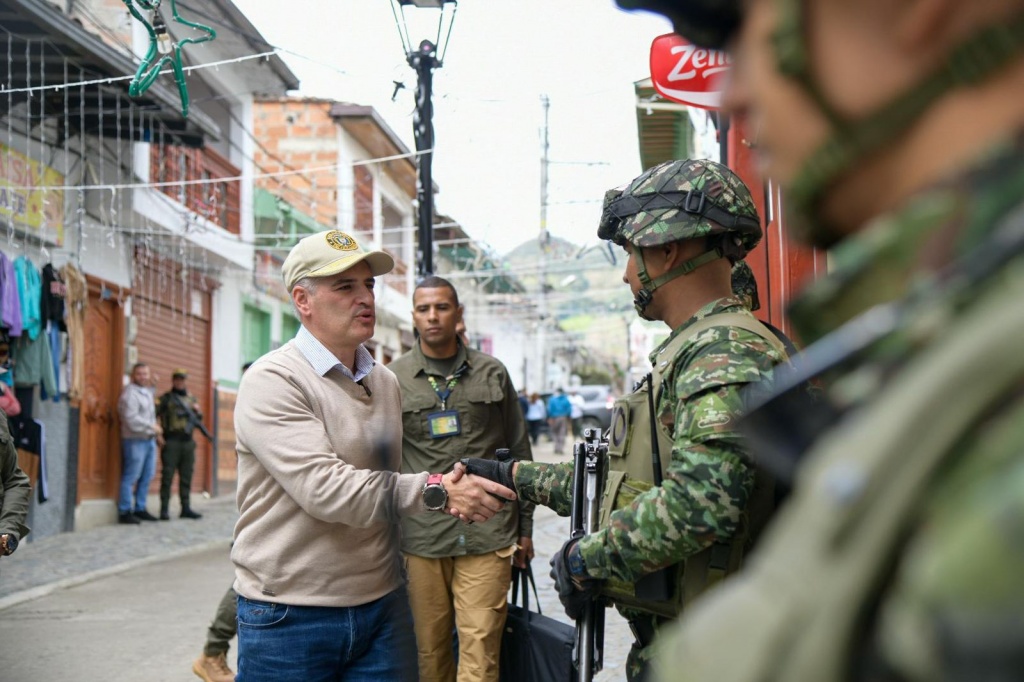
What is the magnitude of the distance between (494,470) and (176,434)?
12986mm

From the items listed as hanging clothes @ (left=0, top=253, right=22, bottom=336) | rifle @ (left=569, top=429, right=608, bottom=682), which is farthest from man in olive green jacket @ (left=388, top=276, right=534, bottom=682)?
hanging clothes @ (left=0, top=253, right=22, bottom=336)

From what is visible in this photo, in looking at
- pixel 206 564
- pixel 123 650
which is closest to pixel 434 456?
pixel 123 650

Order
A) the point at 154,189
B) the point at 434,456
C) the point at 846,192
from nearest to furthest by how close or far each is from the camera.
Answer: the point at 846,192 < the point at 434,456 < the point at 154,189

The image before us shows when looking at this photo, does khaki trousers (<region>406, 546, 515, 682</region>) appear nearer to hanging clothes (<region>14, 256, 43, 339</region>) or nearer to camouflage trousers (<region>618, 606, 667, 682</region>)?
camouflage trousers (<region>618, 606, 667, 682</region>)

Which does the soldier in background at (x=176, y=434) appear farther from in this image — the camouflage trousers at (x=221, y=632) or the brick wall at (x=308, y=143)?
the camouflage trousers at (x=221, y=632)

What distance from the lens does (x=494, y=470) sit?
341 cm

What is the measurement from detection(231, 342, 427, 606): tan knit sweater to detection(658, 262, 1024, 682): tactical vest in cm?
246

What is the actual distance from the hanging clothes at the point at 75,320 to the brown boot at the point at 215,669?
821cm

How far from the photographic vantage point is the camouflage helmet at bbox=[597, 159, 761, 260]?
280 centimetres

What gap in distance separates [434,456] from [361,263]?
2.01m

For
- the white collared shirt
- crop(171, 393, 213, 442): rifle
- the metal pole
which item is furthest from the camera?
crop(171, 393, 213, 442): rifle

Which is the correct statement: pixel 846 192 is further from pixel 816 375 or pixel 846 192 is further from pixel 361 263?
pixel 361 263

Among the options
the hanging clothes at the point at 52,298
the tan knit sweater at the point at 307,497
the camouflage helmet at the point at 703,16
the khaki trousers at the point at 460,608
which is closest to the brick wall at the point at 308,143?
the hanging clothes at the point at 52,298

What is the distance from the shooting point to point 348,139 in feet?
83.7
